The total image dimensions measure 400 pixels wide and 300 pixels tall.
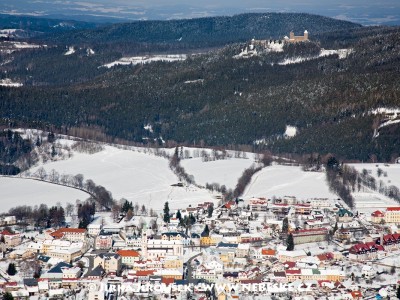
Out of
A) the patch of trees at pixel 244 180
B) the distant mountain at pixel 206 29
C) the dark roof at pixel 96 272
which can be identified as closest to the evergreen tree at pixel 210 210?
the patch of trees at pixel 244 180

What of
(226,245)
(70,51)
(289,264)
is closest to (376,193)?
(226,245)

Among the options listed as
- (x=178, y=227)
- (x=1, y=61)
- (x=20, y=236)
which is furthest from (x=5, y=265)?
(x=1, y=61)

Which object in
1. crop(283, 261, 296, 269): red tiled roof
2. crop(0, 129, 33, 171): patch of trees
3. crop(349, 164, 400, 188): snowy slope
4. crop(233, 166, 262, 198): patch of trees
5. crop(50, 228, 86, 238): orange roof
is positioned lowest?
crop(0, 129, 33, 171): patch of trees

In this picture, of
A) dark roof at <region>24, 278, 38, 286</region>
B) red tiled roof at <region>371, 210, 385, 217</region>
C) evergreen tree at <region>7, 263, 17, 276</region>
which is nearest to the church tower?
evergreen tree at <region>7, 263, 17, 276</region>

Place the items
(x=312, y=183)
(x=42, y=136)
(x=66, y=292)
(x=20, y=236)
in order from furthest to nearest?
1. (x=42, y=136)
2. (x=312, y=183)
3. (x=20, y=236)
4. (x=66, y=292)

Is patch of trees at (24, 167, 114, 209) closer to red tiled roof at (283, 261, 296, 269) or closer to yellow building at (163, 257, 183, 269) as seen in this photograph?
yellow building at (163, 257, 183, 269)

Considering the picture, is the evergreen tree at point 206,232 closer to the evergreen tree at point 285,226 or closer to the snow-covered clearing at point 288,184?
the evergreen tree at point 285,226

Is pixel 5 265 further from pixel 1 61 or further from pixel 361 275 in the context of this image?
pixel 1 61
